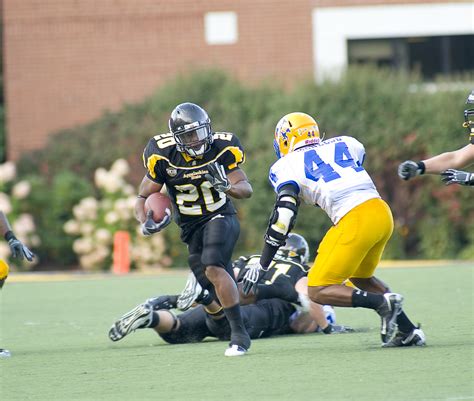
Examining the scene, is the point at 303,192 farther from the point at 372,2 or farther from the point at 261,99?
the point at 372,2

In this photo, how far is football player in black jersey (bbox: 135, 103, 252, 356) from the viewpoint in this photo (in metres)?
8.12

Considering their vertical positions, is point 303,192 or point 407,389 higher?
point 303,192

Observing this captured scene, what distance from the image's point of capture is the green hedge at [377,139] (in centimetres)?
1973

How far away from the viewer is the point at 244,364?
746 centimetres

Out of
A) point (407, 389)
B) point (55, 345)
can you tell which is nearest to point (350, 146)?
point (407, 389)

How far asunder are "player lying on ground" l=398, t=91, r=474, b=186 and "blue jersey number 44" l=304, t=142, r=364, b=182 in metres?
0.38

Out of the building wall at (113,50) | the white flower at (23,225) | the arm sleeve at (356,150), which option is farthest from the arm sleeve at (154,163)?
the building wall at (113,50)

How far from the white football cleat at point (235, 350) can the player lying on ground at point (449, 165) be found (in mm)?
1678

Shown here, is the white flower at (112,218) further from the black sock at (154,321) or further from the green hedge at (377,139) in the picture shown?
the black sock at (154,321)

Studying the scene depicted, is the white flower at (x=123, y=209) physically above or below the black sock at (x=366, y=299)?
below

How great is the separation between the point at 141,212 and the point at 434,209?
480 inches

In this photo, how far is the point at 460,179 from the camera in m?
7.74

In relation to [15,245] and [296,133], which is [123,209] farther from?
[296,133]

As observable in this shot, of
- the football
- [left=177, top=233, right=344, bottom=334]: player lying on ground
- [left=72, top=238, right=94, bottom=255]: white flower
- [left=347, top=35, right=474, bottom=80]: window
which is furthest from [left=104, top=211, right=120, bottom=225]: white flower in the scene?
the football
